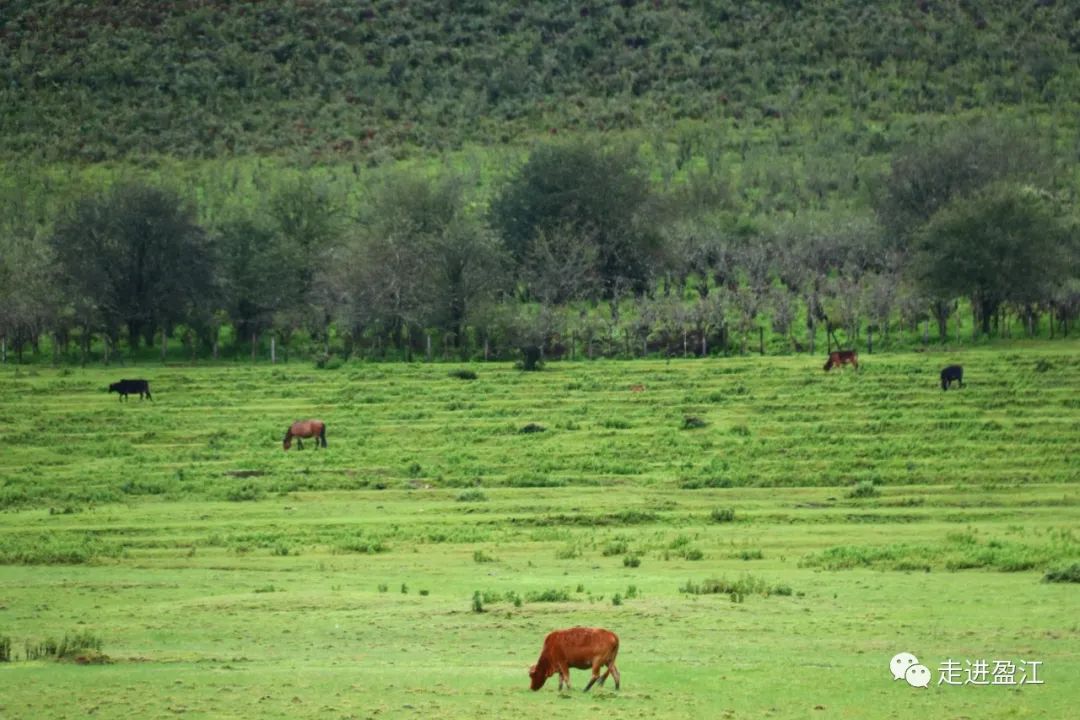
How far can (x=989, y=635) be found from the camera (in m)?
24.7

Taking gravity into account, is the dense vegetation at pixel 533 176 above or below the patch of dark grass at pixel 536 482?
above

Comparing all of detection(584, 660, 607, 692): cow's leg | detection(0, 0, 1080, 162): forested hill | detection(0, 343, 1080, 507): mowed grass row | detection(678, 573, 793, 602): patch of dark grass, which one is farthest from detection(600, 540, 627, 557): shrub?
detection(0, 0, 1080, 162): forested hill

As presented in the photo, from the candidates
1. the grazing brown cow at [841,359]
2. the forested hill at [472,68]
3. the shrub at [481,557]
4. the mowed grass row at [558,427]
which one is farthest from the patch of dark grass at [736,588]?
the forested hill at [472,68]

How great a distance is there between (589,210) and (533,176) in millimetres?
4441

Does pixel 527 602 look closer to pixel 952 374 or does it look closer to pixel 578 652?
pixel 578 652

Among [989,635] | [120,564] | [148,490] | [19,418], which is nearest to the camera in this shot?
[989,635]

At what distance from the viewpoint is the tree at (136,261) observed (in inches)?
3000

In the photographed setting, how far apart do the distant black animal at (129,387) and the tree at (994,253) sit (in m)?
31.2

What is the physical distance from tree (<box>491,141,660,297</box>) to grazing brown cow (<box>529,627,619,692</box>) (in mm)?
64551

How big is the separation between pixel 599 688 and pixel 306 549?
55.8 ft

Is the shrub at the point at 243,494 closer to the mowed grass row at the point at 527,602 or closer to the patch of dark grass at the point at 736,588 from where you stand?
the mowed grass row at the point at 527,602

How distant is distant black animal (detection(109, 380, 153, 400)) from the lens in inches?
2381

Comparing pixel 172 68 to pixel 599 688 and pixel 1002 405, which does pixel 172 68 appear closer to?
pixel 1002 405

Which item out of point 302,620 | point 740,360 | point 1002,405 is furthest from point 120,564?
point 740,360
